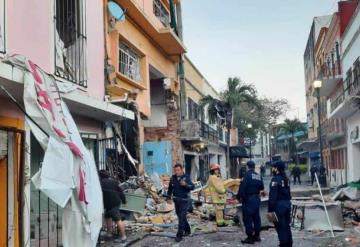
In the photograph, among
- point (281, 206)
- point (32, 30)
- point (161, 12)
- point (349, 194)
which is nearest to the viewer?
point (32, 30)

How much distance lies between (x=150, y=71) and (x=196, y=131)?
6.85 meters

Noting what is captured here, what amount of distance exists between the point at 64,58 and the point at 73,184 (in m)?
4.43

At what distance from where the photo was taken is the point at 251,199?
11.4 metres

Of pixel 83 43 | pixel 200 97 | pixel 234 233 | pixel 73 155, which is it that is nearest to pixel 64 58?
pixel 83 43

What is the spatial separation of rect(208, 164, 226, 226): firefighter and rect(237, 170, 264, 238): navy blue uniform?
2.08 meters

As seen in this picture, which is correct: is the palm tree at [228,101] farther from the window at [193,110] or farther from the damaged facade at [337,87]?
the damaged facade at [337,87]

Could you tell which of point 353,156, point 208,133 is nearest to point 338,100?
point 353,156

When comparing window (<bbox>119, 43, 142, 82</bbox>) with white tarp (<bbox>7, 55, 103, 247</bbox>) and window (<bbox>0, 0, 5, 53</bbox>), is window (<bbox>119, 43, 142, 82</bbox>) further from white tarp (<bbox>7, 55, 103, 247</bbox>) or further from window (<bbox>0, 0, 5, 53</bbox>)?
white tarp (<bbox>7, 55, 103, 247</bbox>)

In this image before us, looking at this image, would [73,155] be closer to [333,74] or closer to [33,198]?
[33,198]

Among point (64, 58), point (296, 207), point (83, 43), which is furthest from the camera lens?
point (296, 207)

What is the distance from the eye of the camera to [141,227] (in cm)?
1351

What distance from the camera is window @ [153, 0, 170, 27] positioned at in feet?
70.1

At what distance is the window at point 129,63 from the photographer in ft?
56.4

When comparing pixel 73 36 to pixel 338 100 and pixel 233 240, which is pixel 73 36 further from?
pixel 338 100
